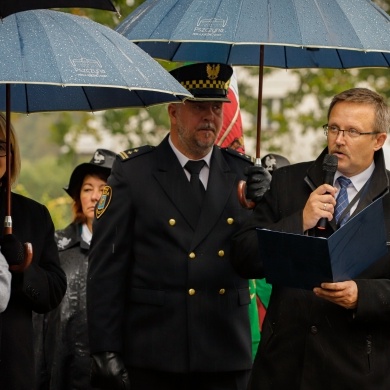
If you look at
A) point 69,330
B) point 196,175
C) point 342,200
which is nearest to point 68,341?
point 69,330

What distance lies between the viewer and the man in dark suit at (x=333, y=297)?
6.23 m

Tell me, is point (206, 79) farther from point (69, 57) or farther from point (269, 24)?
point (69, 57)

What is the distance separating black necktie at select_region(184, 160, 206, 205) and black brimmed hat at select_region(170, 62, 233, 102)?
0.36 m

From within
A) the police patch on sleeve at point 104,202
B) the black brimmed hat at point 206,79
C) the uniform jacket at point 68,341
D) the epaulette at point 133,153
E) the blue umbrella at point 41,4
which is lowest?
the uniform jacket at point 68,341

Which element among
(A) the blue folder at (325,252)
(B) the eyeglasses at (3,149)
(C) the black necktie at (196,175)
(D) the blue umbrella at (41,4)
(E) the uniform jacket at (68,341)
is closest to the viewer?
(D) the blue umbrella at (41,4)

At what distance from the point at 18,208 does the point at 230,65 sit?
1.84 m

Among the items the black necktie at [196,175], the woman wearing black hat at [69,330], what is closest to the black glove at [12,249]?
the black necktie at [196,175]

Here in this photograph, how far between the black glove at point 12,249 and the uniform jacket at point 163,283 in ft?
2.69

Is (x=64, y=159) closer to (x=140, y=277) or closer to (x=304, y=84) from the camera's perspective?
(x=304, y=84)

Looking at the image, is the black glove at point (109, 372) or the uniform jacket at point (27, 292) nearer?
the uniform jacket at point (27, 292)

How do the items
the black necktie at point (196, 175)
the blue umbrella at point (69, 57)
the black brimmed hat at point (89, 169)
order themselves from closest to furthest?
the blue umbrella at point (69, 57)
the black necktie at point (196, 175)
the black brimmed hat at point (89, 169)

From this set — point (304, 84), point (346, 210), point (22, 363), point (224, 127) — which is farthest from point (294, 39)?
point (304, 84)

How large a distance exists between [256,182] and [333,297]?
3.13 feet

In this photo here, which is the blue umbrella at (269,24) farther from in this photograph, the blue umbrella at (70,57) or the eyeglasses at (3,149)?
the eyeglasses at (3,149)
